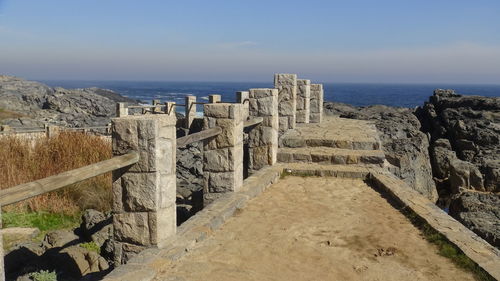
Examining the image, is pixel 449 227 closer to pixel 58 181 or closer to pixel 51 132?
pixel 58 181

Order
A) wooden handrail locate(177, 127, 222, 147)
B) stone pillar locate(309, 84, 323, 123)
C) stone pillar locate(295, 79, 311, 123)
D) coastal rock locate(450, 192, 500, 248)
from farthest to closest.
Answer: stone pillar locate(309, 84, 323, 123) → stone pillar locate(295, 79, 311, 123) → coastal rock locate(450, 192, 500, 248) → wooden handrail locate(177, 127, 222, 147)

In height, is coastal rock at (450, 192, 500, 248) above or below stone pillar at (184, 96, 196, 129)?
below

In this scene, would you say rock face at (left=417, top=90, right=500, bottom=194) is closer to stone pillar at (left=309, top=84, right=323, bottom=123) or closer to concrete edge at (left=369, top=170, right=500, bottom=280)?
stone pillar at (left=309, top=84, right=323, bottom=123)

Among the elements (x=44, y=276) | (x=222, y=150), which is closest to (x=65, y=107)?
(x=222, y=150)

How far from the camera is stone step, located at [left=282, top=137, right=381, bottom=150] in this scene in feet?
32.4

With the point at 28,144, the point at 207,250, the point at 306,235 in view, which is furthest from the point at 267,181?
the point at 28,144

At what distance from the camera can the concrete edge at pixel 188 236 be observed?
385 cm

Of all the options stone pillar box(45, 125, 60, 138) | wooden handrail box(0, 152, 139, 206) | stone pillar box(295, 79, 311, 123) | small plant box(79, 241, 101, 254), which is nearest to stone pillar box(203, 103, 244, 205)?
small plant box(79, 241, 101, 254)

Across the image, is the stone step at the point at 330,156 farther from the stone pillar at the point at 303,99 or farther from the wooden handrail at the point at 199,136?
the stone pillar at the point at 303,99

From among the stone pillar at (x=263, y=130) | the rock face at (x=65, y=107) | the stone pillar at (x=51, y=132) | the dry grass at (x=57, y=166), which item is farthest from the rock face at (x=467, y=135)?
the rock face at (x=65, y=107)

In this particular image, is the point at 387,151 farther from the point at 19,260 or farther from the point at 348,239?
the point at 19,260

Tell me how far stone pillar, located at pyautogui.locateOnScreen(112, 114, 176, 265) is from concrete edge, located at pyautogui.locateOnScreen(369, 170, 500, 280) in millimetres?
3105

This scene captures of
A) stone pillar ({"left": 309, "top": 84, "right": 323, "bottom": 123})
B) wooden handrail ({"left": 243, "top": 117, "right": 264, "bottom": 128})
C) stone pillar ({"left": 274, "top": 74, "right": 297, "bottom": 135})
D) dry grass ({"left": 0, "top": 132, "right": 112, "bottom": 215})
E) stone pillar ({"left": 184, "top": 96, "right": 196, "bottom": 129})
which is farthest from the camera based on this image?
stone pillar ({"left": 184, "top": 96, "right": 196, "bottom": 129})

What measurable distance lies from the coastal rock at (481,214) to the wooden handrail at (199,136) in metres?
5.08
